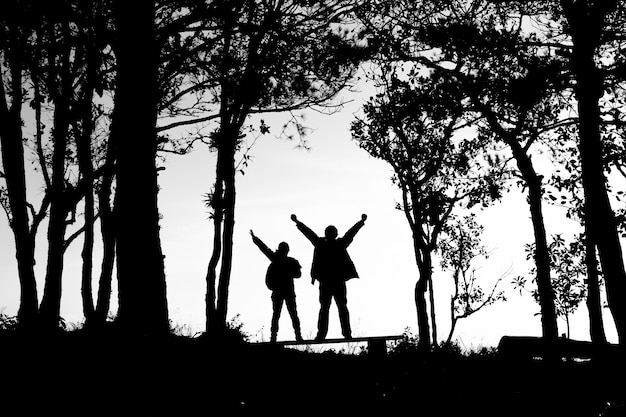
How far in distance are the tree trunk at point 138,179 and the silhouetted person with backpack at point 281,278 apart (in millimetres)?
3281

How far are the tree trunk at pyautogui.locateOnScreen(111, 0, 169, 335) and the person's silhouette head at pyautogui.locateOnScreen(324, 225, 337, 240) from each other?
10.5 feet

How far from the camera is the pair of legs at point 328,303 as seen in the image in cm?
1144

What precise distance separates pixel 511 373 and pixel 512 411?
1.73 meters

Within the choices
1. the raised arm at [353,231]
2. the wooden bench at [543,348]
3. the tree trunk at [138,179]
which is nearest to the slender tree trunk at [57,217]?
the tree trunk at [138,179]

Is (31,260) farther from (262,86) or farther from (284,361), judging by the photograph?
(284,361)

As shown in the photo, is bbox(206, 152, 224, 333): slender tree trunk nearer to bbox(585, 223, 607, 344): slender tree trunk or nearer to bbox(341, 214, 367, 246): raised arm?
bbox(341, 214, 367, 246): raised arm

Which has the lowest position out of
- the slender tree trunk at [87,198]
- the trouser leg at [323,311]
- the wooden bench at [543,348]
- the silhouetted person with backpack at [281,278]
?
the wooden bench at [543,348]

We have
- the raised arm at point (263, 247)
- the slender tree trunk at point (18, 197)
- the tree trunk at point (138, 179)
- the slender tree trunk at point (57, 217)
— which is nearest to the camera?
the tree trunk at point (138, 179)

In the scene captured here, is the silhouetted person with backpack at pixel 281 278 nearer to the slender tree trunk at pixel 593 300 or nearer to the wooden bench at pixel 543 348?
the wooden bench at pixel 543 348

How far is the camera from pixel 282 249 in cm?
1302

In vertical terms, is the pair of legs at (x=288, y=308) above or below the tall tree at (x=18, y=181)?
below

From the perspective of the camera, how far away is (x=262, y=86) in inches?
636

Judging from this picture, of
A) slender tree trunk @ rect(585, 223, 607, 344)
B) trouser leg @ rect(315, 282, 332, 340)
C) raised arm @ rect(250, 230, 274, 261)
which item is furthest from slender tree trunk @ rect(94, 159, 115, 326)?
slender tree trunk @ rect(585, 223, 607, 344)

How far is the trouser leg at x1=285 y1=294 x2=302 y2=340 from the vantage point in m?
12.8
